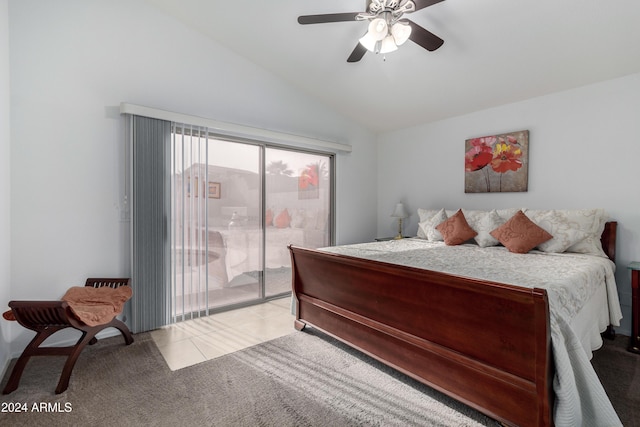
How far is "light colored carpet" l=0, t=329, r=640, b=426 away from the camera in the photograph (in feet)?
5.49

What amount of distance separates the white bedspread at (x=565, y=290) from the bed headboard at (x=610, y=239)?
22cm

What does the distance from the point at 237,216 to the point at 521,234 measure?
3.05 metres

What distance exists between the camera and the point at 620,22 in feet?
7.38

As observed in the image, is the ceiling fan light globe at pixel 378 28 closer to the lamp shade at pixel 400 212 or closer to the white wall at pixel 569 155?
the white wall at pixel 569 155

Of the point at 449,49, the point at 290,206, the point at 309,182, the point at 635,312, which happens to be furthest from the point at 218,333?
the point at 635,312

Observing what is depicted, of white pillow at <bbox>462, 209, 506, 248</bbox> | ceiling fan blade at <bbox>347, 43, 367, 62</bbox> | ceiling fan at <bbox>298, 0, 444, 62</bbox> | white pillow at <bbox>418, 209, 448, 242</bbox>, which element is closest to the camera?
ceiling fan at <bbox>298, 0, 444, 62</bbox>

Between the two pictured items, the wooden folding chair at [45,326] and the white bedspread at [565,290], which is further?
the wooden folding chair at [45,326]

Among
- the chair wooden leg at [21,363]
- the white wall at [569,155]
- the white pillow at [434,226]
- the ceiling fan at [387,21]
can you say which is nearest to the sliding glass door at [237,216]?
the chair wooden leg at [21,363]

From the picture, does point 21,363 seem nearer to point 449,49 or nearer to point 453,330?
point 453,330

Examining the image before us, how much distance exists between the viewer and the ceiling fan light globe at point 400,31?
1948 mm

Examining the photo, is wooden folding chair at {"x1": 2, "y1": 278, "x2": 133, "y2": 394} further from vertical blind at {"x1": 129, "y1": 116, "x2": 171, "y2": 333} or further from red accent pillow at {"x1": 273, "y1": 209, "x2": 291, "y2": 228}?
red accent pillow at {"x1": 273, "y1": 209, "x2": 291, "y2": 228}

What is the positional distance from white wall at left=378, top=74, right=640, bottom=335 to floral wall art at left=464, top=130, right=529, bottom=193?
78 mm

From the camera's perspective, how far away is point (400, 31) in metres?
1.98

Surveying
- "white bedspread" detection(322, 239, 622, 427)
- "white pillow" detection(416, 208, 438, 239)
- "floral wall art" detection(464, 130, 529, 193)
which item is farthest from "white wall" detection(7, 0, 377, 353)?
"floral wall art" detection(464, 130, 529, 193)
